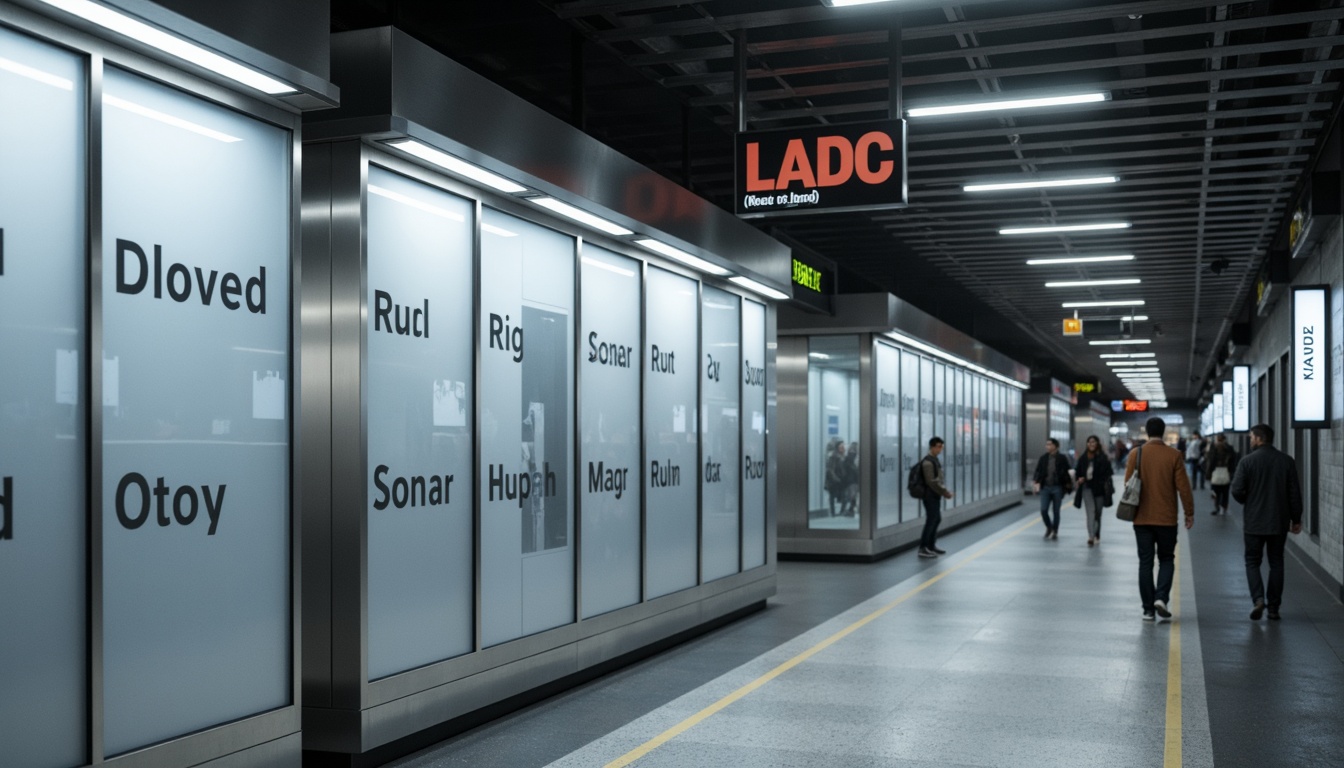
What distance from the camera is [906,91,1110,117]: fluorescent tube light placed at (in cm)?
961

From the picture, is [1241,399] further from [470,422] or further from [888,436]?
[470,422]

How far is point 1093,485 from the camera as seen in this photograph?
19688 mm

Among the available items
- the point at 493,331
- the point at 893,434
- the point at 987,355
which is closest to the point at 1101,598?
the point at 893,434

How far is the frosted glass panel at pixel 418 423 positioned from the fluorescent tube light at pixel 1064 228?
1069cm

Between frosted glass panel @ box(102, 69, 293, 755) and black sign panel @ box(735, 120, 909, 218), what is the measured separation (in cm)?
412

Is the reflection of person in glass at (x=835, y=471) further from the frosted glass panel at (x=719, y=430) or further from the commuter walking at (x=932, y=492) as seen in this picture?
the frosted glass panel at (x=719, y=430)

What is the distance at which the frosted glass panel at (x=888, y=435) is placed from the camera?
1778 cm

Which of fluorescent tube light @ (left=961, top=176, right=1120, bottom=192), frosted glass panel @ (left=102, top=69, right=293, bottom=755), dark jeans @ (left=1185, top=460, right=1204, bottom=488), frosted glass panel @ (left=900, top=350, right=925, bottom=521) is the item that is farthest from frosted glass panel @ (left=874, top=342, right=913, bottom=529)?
dark jeans @ (left=1185, top=460, right=1204, bottom=488)

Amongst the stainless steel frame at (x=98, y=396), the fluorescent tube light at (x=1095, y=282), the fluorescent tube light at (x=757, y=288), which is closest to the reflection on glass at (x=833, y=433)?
the fluorescent tube light at (x=757, y=288)

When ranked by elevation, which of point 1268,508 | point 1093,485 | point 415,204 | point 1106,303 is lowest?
point 1093,485

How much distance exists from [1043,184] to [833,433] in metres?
5.45

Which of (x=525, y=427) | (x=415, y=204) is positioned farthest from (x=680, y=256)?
(x=415, y=204)

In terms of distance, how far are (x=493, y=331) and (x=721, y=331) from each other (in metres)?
4.34

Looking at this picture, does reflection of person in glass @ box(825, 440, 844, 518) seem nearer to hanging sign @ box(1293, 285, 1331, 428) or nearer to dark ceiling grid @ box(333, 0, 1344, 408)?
dark ceiling grid @ box(333, 0, 1344, 408)
